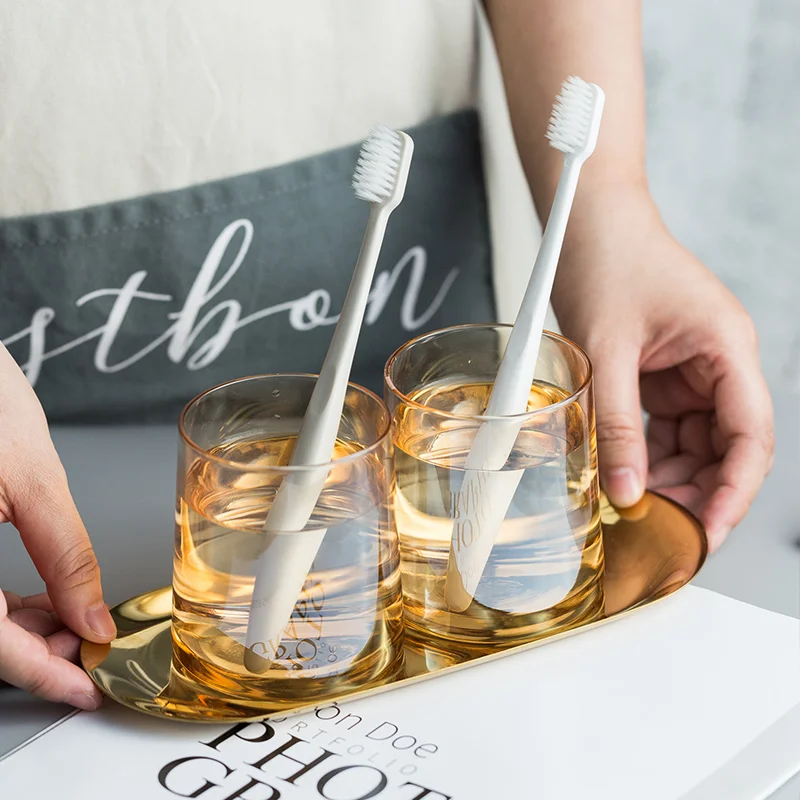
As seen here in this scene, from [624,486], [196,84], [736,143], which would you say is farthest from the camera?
[736,143]

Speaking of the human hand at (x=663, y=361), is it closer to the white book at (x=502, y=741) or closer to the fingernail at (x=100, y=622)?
the white book at (x=502, y=741)

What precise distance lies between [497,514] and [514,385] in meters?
0.04

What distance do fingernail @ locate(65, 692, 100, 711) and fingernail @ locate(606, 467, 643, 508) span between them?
0.23 meters

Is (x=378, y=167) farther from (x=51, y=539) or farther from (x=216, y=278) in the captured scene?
(x=216, y=278)

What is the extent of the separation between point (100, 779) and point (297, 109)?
38cm

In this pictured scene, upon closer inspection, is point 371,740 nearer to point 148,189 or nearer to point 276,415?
point 276,415

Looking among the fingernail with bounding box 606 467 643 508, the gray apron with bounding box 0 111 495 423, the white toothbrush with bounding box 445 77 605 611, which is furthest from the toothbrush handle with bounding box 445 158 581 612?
the gray apron with bounding box 0 111 495 423

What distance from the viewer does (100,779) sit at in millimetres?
327

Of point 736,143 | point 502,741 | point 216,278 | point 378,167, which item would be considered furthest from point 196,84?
point 736,143

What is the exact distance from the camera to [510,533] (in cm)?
35

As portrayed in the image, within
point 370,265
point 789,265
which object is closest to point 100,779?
point 370,265

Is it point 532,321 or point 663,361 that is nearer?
point 532,321

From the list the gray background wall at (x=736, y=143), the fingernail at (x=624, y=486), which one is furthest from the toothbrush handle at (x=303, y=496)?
the gray background wall at (x=736, y=143)

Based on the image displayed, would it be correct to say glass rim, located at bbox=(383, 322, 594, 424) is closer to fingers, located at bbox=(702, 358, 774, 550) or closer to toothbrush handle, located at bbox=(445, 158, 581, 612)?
toothbrush handle, located at bbox=(445, 158, 581, 612)
